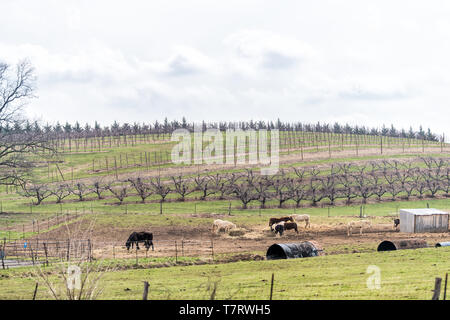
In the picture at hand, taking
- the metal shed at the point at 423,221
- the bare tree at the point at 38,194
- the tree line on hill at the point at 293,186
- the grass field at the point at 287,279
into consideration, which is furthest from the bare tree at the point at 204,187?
the grass field at the point at 287,279

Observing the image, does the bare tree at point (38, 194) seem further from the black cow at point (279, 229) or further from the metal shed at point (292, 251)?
the metal shed at point (292, 251)

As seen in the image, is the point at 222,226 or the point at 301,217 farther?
the point at 301,217

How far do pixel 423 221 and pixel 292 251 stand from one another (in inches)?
690

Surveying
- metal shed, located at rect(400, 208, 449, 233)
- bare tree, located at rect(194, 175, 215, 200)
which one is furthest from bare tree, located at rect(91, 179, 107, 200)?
metal shed, located at rect(400, 208, 449, 233)

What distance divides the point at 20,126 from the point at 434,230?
111 ft

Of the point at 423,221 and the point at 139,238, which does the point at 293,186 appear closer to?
the point at 423,221

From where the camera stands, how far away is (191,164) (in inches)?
3529

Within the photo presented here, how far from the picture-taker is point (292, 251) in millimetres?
26391

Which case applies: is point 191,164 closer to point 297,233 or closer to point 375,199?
point 375,199

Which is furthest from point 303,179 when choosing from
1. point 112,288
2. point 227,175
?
point 112,288

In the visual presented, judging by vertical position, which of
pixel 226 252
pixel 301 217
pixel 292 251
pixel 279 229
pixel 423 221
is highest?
pixel 292 251

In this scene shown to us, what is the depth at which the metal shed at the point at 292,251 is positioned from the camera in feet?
86.3

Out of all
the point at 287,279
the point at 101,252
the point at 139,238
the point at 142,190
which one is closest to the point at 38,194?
the point at 142,190

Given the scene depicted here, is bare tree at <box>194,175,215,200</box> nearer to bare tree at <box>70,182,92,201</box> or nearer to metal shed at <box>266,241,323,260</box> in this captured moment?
bare tree at <box>70,182,92,201</box>
